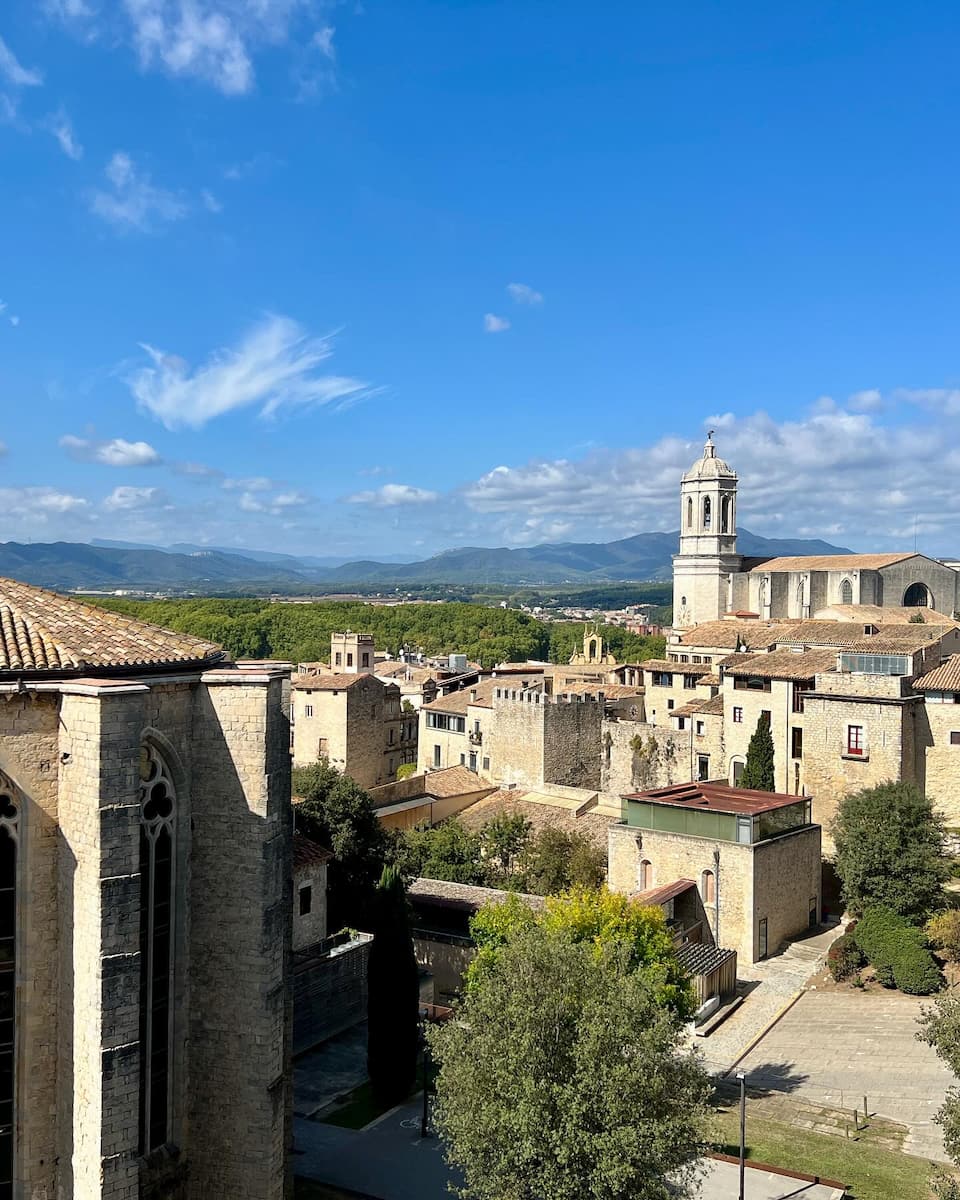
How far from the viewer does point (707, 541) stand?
8850cm

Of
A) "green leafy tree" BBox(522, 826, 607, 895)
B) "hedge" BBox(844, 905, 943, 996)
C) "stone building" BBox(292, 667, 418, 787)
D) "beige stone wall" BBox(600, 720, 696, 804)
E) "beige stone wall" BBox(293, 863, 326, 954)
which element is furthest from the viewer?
"stone building" BBox(292, 667, 418, 787)

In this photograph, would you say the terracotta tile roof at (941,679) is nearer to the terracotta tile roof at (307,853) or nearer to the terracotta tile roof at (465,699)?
the terracotta tile roof at (465,699)

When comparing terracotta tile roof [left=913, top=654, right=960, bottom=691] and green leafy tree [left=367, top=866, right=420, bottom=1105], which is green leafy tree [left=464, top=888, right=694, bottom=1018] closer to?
green leafy tree [left=367, top=866, right=420, bottom=1105]

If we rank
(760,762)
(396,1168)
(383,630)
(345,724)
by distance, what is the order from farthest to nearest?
(383,630)
(345,724)
(760,762)
(396,1168)

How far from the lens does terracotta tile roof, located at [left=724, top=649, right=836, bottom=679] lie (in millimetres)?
39344

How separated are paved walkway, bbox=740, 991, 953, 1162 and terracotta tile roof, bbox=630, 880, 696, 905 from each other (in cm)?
434

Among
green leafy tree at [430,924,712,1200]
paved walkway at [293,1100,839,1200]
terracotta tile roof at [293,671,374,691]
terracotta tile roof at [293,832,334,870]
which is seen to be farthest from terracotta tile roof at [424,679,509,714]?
green leafy tree at [430,924,712,1200]

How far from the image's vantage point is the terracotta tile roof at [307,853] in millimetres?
27219

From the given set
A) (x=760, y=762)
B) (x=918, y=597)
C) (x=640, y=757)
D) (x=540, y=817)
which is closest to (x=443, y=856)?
(x=540, y=817)

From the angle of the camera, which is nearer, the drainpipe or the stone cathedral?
the drainpipe

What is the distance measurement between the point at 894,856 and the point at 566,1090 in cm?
1882

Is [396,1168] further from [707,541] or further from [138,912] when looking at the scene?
[707,541]

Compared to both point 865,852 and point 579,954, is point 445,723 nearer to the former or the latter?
point 865,852

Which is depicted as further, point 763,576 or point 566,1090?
point 763,576
